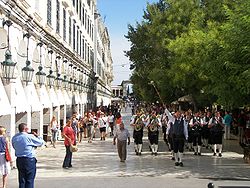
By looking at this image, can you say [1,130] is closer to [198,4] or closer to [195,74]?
[195,74]

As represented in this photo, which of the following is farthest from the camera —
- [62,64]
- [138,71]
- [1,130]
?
[138,71]

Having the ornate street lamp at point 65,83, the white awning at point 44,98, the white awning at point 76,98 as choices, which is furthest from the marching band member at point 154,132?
the white awning at point 76,98

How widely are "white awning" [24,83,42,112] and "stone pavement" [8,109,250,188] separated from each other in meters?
2.06

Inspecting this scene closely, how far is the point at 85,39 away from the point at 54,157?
30.1 metres

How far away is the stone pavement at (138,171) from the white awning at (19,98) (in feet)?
6.63

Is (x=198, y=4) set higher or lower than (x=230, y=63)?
higher

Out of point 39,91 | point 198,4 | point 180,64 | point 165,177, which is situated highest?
point 198,4

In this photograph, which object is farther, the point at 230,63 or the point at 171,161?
the point at 171,161

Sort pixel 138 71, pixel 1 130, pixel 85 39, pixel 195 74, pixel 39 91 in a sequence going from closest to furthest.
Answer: pixel 1 130 → pixel 39 91 → pixel 195 74 → pixel 138 71 → pixel 85 39

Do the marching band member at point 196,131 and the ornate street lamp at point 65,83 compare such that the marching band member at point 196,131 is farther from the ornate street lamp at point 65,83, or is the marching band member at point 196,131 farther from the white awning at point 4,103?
the ornate street lamp at point 65,83

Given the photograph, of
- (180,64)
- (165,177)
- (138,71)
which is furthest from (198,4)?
(165,177)

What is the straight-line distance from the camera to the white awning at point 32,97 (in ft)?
61.1

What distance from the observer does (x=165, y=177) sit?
1329cm

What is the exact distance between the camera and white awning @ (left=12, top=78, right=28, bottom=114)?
16.3m
